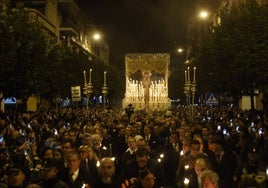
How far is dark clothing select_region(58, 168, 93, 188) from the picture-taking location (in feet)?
25.6

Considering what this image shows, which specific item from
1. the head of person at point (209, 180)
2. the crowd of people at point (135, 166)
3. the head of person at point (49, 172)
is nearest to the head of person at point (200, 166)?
the crowd of people at point (135, 166)

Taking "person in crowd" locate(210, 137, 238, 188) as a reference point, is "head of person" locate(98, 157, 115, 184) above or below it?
above

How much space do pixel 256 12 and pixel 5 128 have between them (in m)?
13.1

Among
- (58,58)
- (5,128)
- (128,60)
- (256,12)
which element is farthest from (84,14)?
(5,128)

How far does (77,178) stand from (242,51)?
59.7 ft

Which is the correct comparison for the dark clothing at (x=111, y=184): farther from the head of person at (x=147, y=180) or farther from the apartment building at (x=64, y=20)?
the apartment building at (x=64, y=20)

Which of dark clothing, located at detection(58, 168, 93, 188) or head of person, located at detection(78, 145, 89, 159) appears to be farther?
head of person, located at detection(78, 145, 89, 159)

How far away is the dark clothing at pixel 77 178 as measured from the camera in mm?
7817

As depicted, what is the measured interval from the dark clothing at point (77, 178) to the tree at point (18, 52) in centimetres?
1734

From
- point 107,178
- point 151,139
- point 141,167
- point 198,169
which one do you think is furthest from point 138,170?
point 151,139

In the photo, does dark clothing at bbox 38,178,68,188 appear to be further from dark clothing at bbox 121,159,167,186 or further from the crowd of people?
dark clothing at bbox 121,159,167,186

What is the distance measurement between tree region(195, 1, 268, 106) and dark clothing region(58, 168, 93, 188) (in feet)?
51.3

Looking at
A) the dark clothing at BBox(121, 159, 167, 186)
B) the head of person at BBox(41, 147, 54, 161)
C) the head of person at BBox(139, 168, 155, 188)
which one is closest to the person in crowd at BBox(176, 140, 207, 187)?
the dark clothing at BBox(121, 159, 167, 186)

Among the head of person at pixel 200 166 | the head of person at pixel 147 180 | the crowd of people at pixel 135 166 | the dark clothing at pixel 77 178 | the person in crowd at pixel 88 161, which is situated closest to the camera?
the head of person at pixel 147 180
